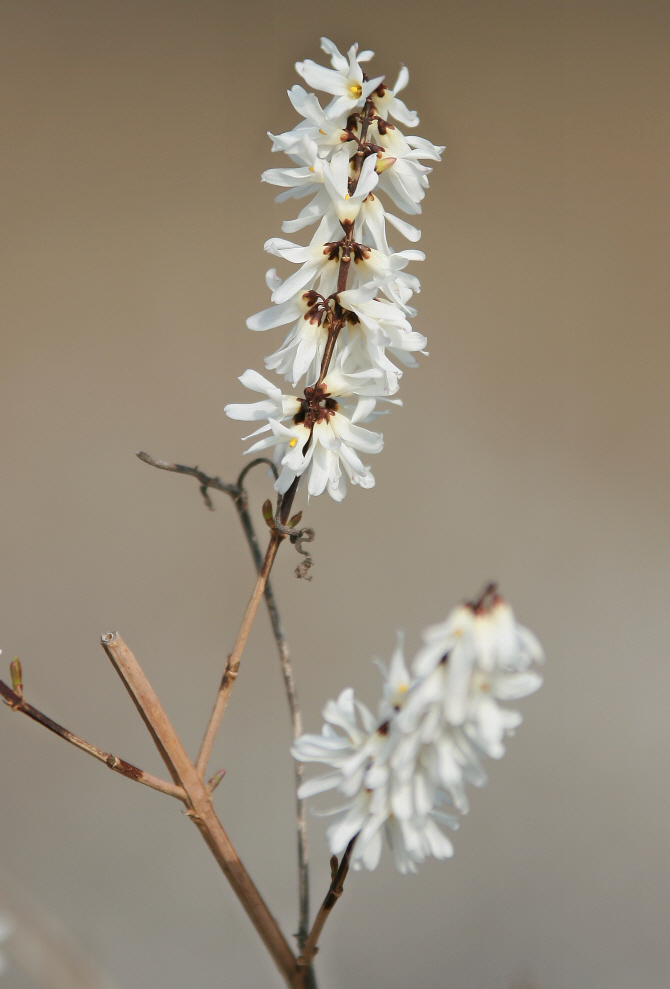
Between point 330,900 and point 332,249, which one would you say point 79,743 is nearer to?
point 330,900

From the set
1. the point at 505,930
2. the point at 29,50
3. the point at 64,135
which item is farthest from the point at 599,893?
the point at 29,50

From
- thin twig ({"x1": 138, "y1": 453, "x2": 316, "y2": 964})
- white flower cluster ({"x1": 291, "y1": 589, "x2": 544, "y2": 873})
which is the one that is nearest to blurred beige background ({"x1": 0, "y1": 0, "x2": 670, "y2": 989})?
thin twig ({"x1": 138, "y1": 453, "x2": 316, "y2": 964})

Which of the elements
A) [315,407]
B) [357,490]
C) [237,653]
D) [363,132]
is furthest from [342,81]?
[357,490]

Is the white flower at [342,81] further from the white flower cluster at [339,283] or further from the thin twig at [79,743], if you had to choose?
the thin twig at [79,743]

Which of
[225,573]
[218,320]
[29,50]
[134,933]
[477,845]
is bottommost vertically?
[134,933]

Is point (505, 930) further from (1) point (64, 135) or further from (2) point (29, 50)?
(2) point (29, 50)

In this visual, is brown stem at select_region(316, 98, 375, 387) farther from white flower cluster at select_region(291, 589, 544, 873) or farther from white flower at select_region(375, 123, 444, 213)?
white flower cluster at select_region(291, 589, 544, 873)
